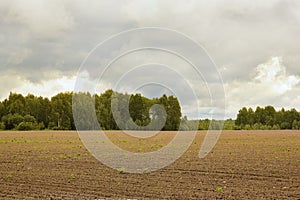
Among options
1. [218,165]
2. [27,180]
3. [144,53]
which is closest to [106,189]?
[27,180]

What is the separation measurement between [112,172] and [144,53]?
26.2 ft

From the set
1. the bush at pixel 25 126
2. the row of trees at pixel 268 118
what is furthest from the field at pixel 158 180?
the row of trees at pixel 268 118

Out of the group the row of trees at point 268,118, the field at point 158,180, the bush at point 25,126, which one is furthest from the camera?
the row of trees at point 268,118

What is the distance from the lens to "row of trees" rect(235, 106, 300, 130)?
13012cm

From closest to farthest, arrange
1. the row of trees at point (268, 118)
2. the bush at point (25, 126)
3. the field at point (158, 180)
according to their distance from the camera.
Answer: the field at point (158, 180)
the bush at point (25, 126)
the row of trees at point (268, 118)

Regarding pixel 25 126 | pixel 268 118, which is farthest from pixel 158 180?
pixel 268 118

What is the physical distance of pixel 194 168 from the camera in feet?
61.4

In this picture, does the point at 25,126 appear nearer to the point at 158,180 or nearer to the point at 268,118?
the point at 268,118

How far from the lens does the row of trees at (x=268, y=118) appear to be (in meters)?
130

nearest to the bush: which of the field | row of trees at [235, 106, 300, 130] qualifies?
row of trees at [235, 106, 300, 130]

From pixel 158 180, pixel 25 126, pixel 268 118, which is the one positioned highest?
pixel 268 118

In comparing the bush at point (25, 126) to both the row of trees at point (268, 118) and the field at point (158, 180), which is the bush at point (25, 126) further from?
the field at point (158, 180)

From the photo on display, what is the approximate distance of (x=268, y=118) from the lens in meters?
138

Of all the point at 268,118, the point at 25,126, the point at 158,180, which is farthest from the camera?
the point at 268,118
